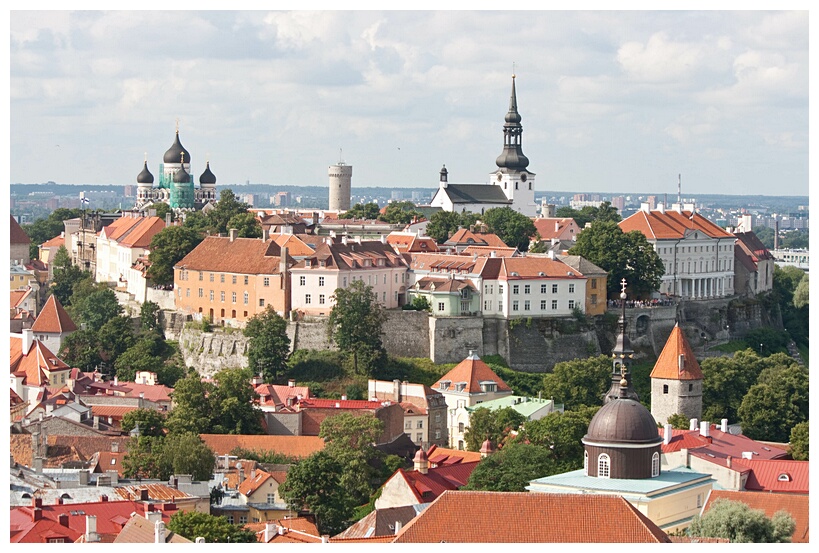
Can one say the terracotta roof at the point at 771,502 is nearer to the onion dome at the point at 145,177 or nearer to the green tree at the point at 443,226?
the green tree at the point at 443,226

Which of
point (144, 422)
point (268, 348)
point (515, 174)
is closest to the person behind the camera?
point (144, 422)

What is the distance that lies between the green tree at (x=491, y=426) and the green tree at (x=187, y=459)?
10.3 m

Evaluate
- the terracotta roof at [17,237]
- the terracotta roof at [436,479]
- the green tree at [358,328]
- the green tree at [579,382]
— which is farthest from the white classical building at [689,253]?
the terracotta roof at [17,237]

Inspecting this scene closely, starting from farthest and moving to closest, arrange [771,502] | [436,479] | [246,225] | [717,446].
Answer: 1. [246,225]
2. [717,446]
3. [436,479]
4. [771,502]

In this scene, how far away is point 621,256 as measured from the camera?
74.5 m

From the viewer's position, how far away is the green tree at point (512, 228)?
85.1m

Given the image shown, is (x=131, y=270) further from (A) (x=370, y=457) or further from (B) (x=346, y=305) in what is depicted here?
(A) (x=370, y=457)

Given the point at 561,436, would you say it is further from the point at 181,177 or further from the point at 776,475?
the point at 181,177

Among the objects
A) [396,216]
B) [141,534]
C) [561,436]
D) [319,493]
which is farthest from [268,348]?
[396,216]

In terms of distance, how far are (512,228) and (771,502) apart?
42.7 meters

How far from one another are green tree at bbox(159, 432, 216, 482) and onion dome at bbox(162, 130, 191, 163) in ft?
220

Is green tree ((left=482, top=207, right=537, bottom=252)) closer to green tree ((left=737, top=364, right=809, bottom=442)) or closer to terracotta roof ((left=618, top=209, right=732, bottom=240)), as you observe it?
terracotta roof ((left=618, top=209, right=732, bottom=240))

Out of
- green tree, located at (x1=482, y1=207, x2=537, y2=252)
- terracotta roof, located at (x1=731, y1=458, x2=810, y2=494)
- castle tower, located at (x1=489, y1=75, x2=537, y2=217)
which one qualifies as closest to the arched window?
terracotta roof, located at (x1=731, y1=458, x2=810, y2=494)

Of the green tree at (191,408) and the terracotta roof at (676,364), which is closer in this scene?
the green tree at (191,408)
